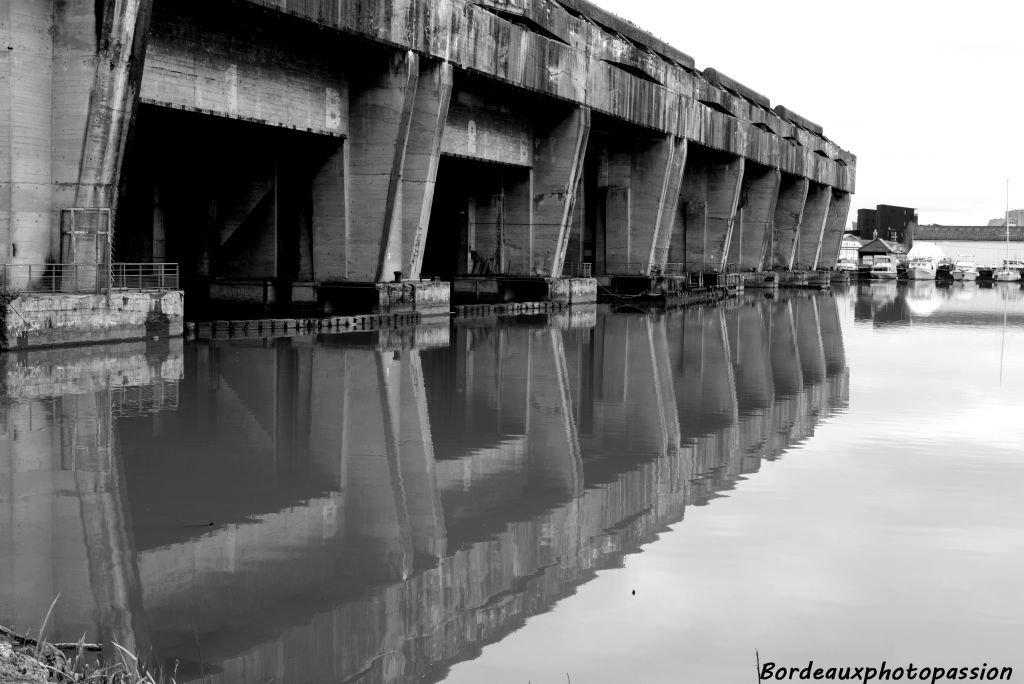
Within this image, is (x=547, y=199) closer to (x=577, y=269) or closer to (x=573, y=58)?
(x=573, y=58)

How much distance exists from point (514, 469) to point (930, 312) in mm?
44680

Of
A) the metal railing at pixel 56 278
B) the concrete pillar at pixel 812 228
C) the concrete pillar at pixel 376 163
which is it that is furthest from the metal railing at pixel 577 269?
the concrete pillar at pixel 812 228

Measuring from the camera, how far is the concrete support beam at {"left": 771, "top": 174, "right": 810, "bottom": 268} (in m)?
91.2

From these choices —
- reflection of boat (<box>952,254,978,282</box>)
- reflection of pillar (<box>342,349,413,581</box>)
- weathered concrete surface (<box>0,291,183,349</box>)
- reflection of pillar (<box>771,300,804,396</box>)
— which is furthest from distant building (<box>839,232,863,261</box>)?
reflection of pillar (<box>342,349,413,581</box>)

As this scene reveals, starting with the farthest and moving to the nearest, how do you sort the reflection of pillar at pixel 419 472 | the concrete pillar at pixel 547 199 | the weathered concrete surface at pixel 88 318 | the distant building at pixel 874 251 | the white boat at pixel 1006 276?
the distant building at pixel 874 251, the white boat at pixel 1006 276, the concrete pillar at pixel 547 199, the weathered concrete surface at pixel 88 318, the reflection of pillar at pixel 419 472

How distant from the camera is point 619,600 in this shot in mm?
8648

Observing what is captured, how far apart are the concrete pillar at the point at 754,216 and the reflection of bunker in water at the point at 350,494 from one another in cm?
5903

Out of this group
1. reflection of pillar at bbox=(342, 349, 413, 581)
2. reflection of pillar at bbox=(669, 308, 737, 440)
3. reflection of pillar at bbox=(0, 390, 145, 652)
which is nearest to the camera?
reflection of pillar at bbox=(0, 390, 145, 652)

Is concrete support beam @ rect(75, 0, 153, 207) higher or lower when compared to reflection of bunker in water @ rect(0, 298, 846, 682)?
higher

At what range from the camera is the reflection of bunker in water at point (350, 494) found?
26.0 ft

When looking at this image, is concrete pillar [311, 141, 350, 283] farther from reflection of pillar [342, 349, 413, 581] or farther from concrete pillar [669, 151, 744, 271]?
concrete pillar [669, 151, 744, 271]

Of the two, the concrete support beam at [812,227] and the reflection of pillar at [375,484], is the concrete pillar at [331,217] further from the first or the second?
the concrete support beam at [812,227]

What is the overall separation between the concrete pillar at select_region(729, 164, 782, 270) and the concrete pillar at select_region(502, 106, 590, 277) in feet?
116

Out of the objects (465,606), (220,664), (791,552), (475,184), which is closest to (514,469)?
(791,552)
